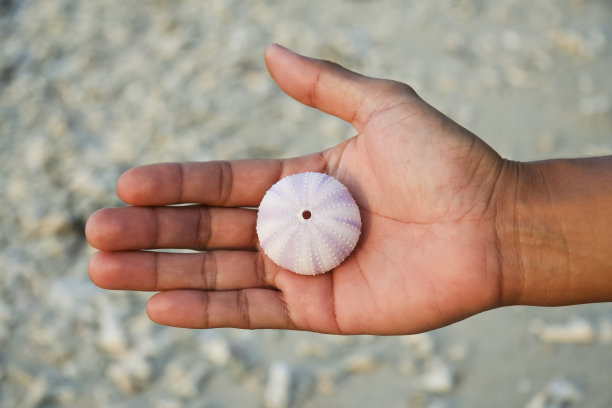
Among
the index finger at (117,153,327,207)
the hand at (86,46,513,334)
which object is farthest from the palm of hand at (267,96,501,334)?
the index finger at (117,153,327,207)

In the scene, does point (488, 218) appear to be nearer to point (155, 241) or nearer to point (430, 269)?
point (430, 269)

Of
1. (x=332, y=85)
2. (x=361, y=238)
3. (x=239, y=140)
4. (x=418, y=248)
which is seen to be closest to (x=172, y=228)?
(x=361, y=238)

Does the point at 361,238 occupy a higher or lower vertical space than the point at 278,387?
higher

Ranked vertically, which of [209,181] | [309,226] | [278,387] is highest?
[209,181]

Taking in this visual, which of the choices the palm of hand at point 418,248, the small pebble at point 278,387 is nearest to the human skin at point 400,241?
the palm of hand at point 418,248

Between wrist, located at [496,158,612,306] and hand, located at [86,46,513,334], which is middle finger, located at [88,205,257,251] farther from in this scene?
wrist, located at [496,158,612,306]

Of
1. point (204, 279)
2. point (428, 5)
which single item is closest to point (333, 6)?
point (428, 5)

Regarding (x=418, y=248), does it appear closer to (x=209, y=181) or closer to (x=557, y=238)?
(x=557, y=238)

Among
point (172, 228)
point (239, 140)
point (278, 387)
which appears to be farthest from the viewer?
point (239, 140)
